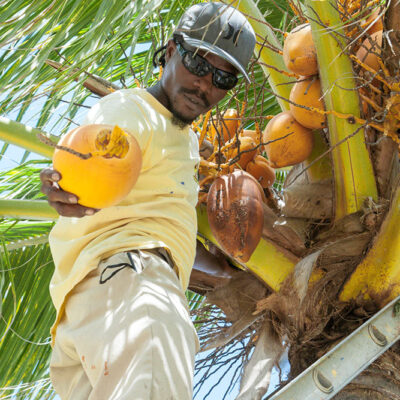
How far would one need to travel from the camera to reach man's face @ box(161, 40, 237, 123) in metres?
1.59

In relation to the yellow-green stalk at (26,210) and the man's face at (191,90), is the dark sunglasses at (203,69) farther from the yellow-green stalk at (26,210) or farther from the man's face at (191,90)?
the yellow-green stalk at (26,210)

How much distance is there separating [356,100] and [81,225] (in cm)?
103

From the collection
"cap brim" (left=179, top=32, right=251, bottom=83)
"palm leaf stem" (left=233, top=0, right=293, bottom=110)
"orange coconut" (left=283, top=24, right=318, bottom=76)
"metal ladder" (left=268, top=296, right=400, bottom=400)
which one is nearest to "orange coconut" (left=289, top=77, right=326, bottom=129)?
"orange coconut" (left=283, top=24, right=318, bottom=76)

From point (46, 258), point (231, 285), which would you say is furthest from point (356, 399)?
point (46, 258)

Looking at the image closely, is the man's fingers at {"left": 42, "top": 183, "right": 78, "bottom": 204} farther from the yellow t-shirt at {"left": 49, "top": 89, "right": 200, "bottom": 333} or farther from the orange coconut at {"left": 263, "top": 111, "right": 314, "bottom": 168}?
the orange coconut at {"left": 263, "top": 111, "right": 314, "bottom": 168}

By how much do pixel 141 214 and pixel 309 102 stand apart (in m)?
0.93

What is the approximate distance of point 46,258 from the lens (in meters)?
2.88

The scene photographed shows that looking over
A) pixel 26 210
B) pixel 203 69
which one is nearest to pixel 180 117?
pixel 203 69

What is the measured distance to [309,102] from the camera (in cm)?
211

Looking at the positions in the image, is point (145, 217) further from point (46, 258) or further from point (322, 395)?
point (46, 258)

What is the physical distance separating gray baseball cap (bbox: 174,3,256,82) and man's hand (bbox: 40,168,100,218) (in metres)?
0.56

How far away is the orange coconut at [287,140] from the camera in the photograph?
85.5 inches

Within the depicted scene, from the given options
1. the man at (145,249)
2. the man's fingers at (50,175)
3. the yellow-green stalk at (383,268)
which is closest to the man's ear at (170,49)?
the man at (145,249)

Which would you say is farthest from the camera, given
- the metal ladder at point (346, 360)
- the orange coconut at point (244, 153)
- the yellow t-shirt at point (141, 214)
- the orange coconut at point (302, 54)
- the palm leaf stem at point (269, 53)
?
the palm leaf stem at point (269, 53)
